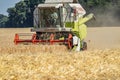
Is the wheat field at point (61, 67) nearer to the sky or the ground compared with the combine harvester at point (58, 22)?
nearer to the ground

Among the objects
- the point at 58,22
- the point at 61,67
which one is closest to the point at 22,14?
the point at 58,22

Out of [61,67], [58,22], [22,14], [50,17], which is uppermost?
[50,17]

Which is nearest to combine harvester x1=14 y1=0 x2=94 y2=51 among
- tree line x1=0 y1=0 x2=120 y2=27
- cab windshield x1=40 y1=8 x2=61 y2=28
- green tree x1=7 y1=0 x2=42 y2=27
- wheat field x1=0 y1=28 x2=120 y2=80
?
cab windshield x1=40 y1=8 x2=61 y2=28

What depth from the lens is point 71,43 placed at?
19.3 meters

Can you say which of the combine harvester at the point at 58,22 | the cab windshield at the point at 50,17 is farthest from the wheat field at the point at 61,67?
the cab windshield at the point at 50,17

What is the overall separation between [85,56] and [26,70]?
110 inches

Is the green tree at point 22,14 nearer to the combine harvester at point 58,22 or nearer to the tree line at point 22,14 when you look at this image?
the tree line at point 22,14

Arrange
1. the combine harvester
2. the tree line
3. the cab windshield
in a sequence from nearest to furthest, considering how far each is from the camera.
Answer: the combine harvester, the cab windshield, the tree line

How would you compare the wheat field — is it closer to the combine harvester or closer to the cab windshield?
the combine harvester

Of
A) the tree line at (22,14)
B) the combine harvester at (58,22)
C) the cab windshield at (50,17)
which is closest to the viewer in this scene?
the combine harvester at (58,22)

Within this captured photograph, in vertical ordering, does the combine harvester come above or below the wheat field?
above

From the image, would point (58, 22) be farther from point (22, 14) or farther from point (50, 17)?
point (22, 14)

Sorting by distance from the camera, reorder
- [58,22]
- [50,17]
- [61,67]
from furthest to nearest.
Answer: [50,17] → [58,22] → [61,67]

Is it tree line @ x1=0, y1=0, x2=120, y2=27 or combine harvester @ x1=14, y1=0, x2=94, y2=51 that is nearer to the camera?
combine harvester @ x1=14, y1=0, x2=94, y2=51
